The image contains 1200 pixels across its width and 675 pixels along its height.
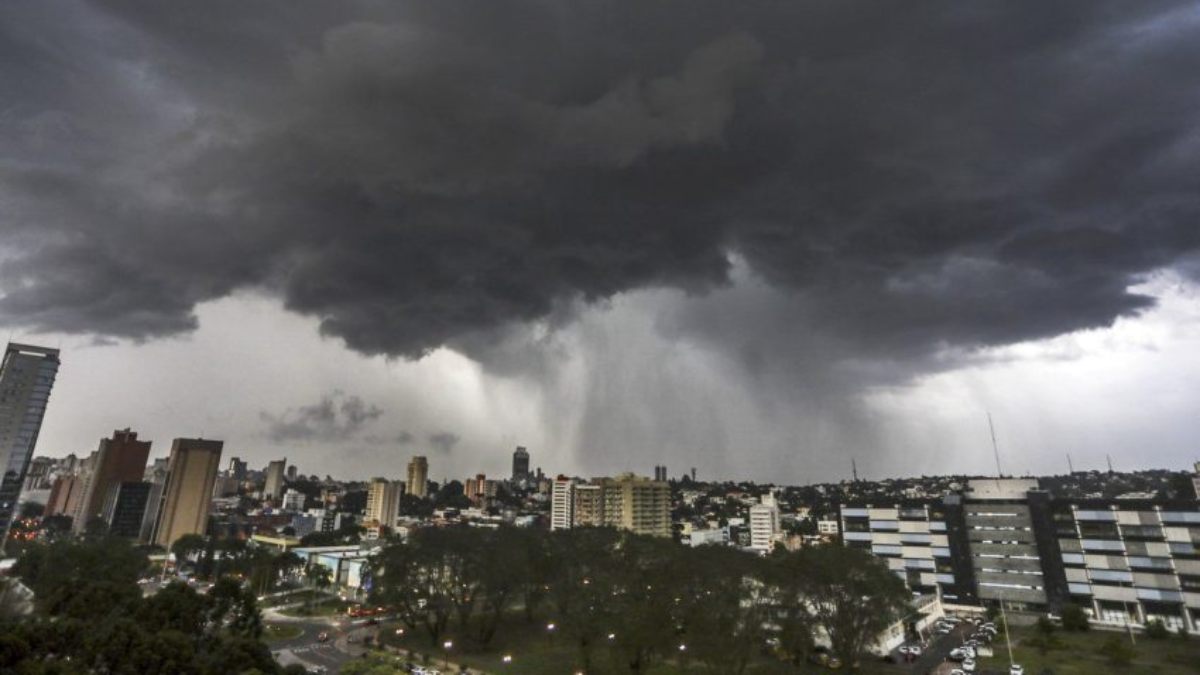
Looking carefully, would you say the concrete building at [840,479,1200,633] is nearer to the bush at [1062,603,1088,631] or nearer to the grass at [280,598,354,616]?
the bush at [1062,603,1088,631]

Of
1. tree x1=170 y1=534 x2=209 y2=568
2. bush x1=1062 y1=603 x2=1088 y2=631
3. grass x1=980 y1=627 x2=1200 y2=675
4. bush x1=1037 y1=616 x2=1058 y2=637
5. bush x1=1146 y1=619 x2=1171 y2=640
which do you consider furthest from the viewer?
tree x1=170 y1=534 x2=209 y2=568

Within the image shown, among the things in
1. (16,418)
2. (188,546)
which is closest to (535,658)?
(188,546)

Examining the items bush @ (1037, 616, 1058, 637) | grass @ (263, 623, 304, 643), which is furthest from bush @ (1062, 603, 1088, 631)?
grass @ (263, 623, 304, 643)

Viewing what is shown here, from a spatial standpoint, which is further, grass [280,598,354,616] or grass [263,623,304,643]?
grass [280,598,354,616]

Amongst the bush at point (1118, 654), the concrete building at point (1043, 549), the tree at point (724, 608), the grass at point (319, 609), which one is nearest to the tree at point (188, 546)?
the grass at point (319, 609)

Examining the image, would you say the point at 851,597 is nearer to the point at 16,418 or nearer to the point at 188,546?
the point at 188,546

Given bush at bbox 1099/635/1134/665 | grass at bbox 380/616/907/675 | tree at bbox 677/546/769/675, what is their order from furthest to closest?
1. bush at bbox 1099/635/1134/665
2. grass at bbox 380/616/907/675
3. tree at bbox 677/546/769/675

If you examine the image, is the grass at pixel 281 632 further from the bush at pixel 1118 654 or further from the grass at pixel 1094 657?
the bush at pixel 1118 654
